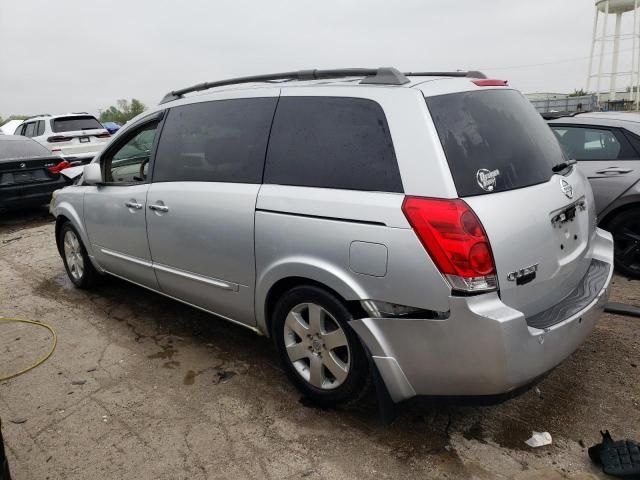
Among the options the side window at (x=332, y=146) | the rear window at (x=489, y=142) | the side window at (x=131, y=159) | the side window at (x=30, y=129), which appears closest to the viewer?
the rear window at (x=489, y=142)

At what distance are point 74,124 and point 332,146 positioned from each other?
11.6m

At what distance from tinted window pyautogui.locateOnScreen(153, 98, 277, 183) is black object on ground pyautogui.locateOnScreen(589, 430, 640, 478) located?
2.22 m

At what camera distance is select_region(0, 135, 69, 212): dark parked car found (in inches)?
325

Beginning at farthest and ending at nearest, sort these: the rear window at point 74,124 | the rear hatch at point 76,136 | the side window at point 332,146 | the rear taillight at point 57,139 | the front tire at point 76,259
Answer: the rear window at point 74,124
the rear taillight at point 57,139
the rear hatch at point 76,136
the front tire at point 76,259
the side window at point 332,146

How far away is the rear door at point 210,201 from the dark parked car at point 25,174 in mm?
5977

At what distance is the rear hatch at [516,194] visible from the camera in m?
2.25

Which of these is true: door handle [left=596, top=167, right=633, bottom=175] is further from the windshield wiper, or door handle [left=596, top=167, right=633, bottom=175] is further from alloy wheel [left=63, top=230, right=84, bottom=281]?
alloy wheel [left=63, top=230, right=84, bottom=281]

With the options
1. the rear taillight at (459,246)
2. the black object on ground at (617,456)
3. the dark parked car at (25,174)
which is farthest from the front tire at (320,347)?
the dark parked car at (25,174)

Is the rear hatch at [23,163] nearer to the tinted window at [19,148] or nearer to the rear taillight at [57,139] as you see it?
the tinted window at [19,148]

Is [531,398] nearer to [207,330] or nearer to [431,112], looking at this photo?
[431,112]

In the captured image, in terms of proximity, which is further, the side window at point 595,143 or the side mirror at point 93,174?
the side window at point 595,143

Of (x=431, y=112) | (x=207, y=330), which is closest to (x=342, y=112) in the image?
(x=431, y=112)

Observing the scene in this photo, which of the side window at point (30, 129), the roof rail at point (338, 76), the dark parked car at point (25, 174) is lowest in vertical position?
the dark parked car at point (25, 174)

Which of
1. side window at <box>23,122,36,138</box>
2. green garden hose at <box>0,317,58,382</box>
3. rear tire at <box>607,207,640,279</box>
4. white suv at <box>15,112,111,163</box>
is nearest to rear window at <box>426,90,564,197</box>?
rear tire at <box>607,207,640,279</box>
